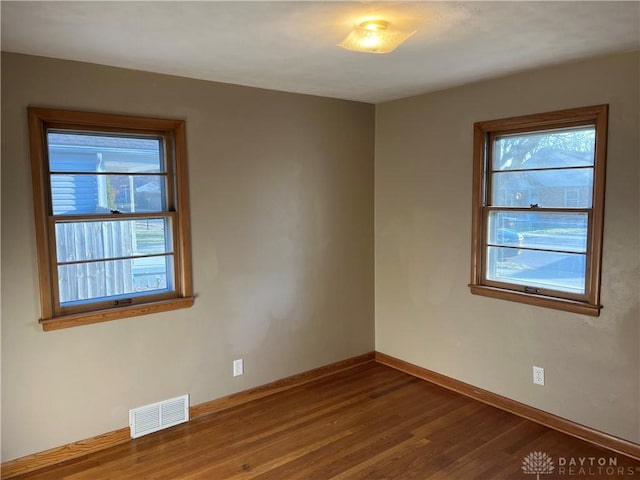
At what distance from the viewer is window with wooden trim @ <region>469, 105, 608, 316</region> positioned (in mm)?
2941

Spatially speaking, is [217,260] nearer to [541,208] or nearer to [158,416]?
[158,416]

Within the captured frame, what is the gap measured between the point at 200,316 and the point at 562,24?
111 inches

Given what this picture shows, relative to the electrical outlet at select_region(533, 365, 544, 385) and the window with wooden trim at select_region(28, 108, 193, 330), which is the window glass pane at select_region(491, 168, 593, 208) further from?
the window with wooden trim at select_region(28, 108, 193, 330)

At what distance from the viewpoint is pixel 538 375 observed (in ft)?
10.7

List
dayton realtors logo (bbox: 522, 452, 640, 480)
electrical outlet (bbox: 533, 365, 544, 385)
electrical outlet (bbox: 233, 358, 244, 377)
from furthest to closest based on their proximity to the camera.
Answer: electrical outlet (bbox: 233, 358, 244, 377)
electrical outlet (bbox: 533, 365, 544, 385)
dayton realtors logo (bbox: 522, 452, 640, 480)

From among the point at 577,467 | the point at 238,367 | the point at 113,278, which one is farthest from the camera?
the point at 238,367

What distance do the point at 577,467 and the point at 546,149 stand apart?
6.57 ft

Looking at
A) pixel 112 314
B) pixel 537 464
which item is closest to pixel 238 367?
pixel 112 314

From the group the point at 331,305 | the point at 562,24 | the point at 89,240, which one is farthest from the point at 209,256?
the point at 562,24

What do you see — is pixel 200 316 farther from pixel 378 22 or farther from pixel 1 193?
pixel 378 22

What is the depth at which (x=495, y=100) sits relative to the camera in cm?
336

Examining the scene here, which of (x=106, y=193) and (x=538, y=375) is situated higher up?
(x=106, y=193)

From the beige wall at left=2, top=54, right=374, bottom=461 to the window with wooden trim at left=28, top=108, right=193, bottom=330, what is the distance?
8cm

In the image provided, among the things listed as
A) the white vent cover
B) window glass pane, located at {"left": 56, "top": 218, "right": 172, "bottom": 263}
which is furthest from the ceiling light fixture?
the white vent cover
